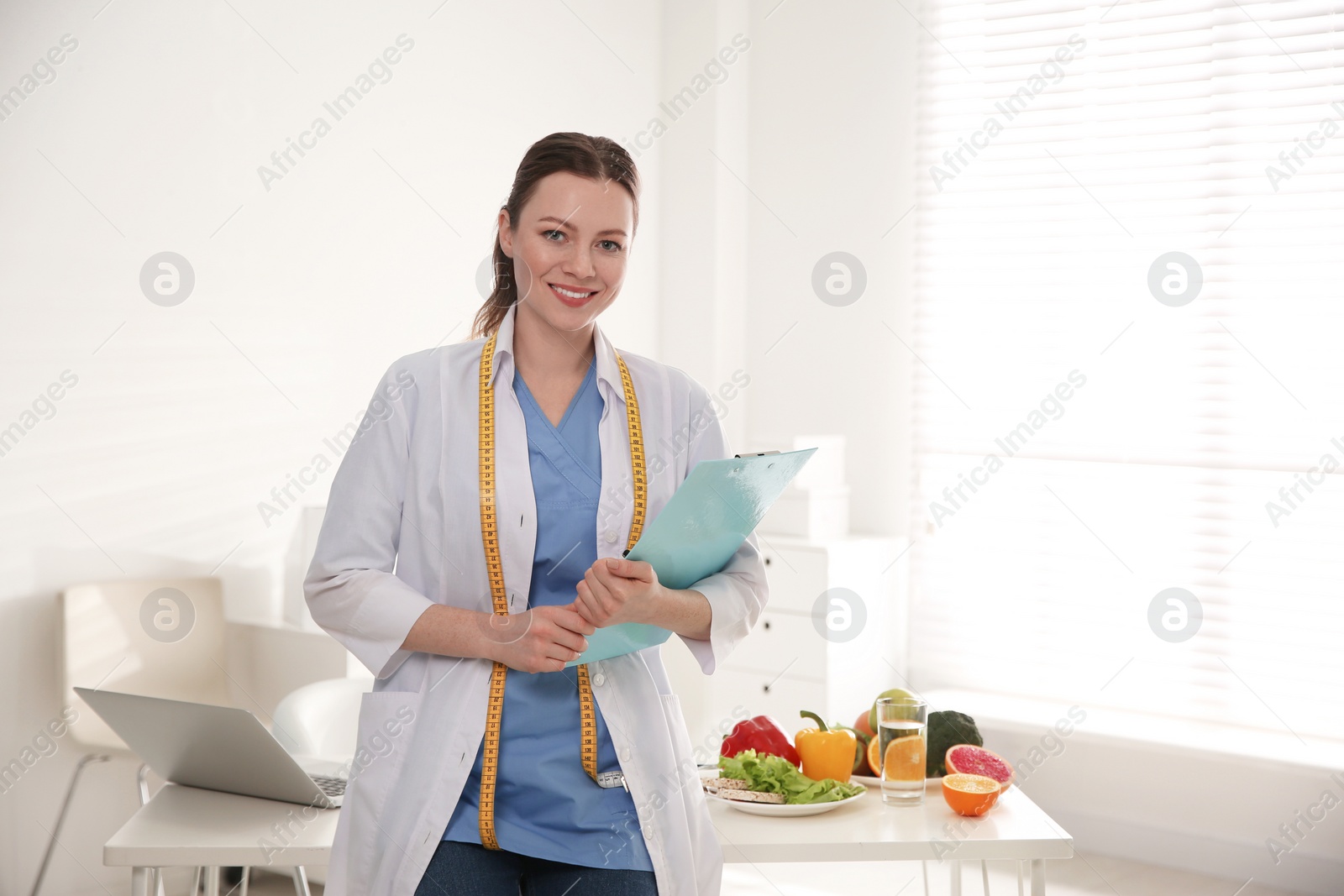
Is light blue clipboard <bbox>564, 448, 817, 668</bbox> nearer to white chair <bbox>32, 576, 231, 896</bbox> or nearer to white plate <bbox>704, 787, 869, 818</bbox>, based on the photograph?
white plate <bbox>704, 787, 869, 818</bbox>

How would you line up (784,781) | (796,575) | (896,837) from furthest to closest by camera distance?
(796,575) → (784,781) → (896,837)

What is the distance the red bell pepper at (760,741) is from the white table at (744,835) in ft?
0.46

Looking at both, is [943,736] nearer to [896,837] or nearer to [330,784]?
[896,837]

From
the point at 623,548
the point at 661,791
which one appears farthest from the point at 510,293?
the point at 661,791

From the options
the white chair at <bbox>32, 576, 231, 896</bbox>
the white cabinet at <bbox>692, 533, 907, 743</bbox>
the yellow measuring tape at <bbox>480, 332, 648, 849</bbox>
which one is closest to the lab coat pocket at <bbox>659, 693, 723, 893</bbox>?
the yellow measuring tape at <bbox>480, 332, 648, 849</bbox>

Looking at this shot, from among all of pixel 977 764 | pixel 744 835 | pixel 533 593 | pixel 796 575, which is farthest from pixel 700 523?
pixel 796 575

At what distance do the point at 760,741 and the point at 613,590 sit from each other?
0.74 meters

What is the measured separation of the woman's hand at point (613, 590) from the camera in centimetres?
122

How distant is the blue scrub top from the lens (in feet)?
4.16

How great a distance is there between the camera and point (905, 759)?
1.74m

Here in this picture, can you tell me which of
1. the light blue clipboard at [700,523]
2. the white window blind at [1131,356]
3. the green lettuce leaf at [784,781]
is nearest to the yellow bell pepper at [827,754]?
the green lettuce leaf at [784,781]

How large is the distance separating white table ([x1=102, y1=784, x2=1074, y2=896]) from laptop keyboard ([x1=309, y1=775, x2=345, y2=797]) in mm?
35

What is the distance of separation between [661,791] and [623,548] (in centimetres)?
30

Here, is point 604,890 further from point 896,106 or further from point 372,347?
point 896,106
